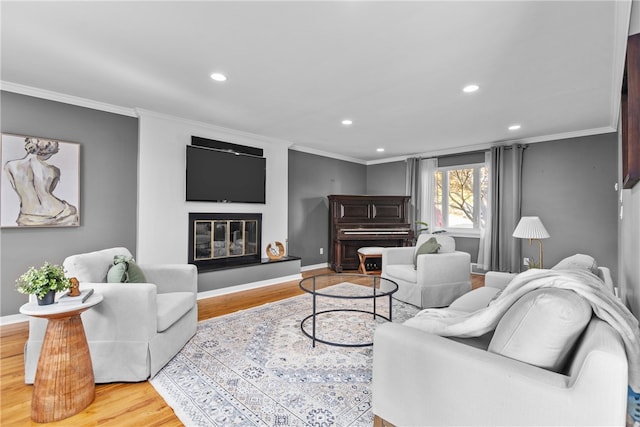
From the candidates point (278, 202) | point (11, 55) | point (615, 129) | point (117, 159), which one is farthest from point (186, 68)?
point (615, 129)

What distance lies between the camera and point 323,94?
10.9ft

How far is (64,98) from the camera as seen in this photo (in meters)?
3.35

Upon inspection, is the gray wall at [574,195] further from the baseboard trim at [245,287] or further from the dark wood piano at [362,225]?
the baseboard trim at [245,287]

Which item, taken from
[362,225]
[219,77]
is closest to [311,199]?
[362,225]

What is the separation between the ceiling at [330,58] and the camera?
1.96 m

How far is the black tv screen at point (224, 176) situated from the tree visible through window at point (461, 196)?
3538mm

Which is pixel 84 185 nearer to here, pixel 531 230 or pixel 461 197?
pixel 531 230

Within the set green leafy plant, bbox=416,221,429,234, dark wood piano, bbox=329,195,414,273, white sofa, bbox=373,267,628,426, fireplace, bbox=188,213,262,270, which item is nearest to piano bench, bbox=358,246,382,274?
dark wood piano, bbox=329,195,414,273

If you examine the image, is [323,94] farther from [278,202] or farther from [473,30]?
[278,202]

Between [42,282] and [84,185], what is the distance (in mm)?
2239

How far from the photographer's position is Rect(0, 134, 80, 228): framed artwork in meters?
3.04

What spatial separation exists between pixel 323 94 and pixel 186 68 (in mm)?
1339

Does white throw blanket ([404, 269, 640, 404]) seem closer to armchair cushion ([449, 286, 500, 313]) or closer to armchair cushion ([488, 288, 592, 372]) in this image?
armchair cushion ([488, 288, 592, 372])

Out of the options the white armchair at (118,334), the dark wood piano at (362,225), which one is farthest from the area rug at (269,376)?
the dark wood piano at (362,225)
